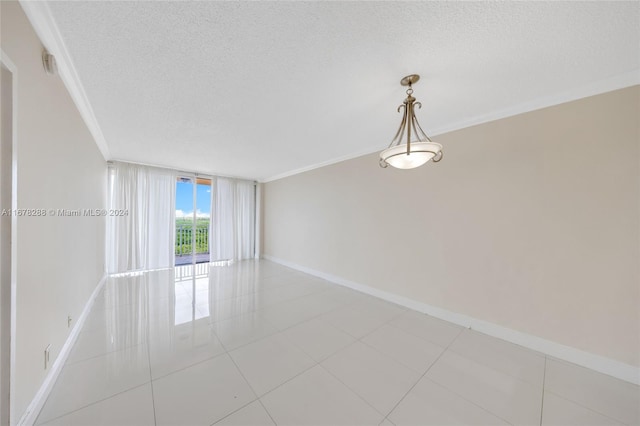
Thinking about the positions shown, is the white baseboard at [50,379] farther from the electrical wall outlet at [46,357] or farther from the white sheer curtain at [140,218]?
the white sheer curtain at [140,218]

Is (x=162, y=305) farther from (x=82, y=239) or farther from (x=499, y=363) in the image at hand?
(x=499, y=363)

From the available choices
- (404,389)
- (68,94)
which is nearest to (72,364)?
(68,94)

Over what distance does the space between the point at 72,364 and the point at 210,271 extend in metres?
3.00

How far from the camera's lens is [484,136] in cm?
230

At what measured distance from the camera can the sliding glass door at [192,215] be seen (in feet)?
16.4

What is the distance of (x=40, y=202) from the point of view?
1.31 m

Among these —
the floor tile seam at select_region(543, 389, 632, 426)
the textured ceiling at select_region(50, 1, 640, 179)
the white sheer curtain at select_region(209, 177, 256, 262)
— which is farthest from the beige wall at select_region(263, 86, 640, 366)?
the white sheer curtain at select_region(209, 177, 256, 262)

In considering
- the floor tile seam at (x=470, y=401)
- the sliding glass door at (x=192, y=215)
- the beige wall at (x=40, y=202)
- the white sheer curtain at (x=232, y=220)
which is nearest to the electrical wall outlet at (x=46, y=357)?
the beige wall at (x=40, y=202)

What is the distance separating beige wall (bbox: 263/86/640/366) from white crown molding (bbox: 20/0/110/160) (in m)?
3.26

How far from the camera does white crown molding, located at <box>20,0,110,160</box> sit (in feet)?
3.67

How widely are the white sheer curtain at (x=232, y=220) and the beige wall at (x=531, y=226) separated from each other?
3840 millimetres

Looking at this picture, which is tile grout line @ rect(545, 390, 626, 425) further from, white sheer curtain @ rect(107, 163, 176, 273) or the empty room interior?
white sheer curtain @ rect(107, 163, 176, 273)

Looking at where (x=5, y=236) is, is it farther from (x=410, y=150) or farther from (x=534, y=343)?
(x=534, y=343)

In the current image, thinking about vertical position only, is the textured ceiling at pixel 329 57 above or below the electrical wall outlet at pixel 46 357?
above
